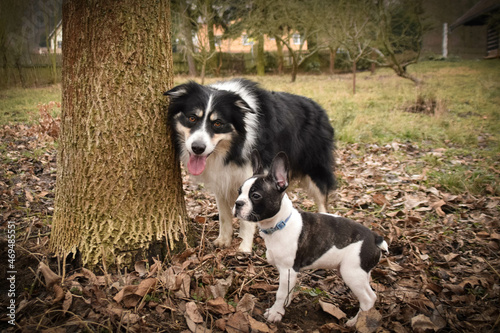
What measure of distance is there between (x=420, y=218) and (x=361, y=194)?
106 cm

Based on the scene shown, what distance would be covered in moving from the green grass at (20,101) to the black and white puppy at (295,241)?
353cm

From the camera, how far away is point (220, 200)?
361cm

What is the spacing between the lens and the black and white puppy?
2285 mm

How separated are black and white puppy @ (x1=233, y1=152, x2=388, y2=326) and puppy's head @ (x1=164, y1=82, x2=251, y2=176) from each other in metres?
0.74

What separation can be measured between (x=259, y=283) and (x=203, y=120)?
1505 mm

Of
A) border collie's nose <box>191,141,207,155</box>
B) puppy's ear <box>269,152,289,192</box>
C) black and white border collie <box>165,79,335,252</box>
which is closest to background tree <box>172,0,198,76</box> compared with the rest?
black and white border collie <box>165,79,335,252</box>

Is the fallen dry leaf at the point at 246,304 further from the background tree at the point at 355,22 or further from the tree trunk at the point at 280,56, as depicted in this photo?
the tree trunk at the point at 280,56

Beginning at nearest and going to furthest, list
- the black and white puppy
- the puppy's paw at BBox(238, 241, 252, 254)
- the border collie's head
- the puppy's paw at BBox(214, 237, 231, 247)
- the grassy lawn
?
the black and white puppy, the border collie's head, the puppy's paw at BBox(238, 241, 252, 254), the puppy's paw at BBox(214, 237, 231, 247), the grassy lawn

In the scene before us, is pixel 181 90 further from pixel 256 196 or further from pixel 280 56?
pixel 280 56

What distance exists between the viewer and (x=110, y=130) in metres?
2.60

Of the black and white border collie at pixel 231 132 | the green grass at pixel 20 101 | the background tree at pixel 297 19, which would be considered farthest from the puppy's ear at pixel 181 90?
the background tree at pixel 297 19

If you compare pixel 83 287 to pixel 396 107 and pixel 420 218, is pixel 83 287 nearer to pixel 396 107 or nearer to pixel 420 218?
pixel 420 218

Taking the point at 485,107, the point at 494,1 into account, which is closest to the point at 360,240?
the point at 494,1

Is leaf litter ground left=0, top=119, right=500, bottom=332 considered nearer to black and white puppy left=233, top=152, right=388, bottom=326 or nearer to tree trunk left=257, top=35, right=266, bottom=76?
black and white puppy left=233, top=152, right=388, bottom=326
